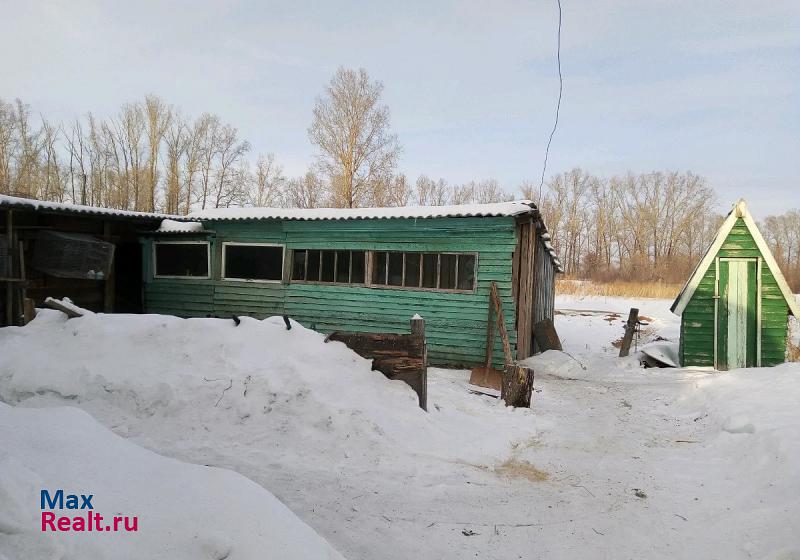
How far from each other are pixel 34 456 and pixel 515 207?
27.8 ft

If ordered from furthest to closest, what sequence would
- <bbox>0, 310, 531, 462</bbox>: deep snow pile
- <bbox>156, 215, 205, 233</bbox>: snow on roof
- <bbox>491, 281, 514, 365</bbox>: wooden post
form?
<bbox>156, 215, 205, 233</bbox>: snow on roof, <bbox>491, 281, 514, 365</bbox>: wooden post, <bbox>0, 310, 531, 462</bbox>: deep snow pile

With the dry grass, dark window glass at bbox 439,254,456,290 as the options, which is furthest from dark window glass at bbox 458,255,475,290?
the dry grass

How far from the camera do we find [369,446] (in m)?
4.59

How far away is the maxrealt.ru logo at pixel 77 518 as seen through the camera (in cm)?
189

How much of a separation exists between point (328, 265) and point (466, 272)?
135 inches

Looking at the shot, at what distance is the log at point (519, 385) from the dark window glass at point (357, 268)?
5.13m

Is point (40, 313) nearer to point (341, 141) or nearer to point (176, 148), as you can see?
point (341, 141)

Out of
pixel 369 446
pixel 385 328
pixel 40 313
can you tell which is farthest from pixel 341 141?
pixel 369 446

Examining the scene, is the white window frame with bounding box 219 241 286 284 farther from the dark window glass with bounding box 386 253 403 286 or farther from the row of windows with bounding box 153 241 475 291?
the dark window glass with bounding box 386 253 403 286

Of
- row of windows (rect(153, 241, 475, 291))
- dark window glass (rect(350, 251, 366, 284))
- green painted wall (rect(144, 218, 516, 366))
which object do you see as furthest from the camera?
dark window glass (rect(350, 251, 366, 284))

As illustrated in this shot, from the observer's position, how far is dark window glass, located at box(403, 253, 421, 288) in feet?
34.4

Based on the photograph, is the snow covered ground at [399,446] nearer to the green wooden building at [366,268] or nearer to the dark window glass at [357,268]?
the green wooden building at [366,268]

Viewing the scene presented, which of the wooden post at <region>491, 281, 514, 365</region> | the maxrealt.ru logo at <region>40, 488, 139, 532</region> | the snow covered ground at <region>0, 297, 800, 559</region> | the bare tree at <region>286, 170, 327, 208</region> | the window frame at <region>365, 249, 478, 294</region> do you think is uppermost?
the bare tree at <region>286, 170, 327, 208</region>

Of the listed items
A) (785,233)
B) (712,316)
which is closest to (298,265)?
(712,316)
